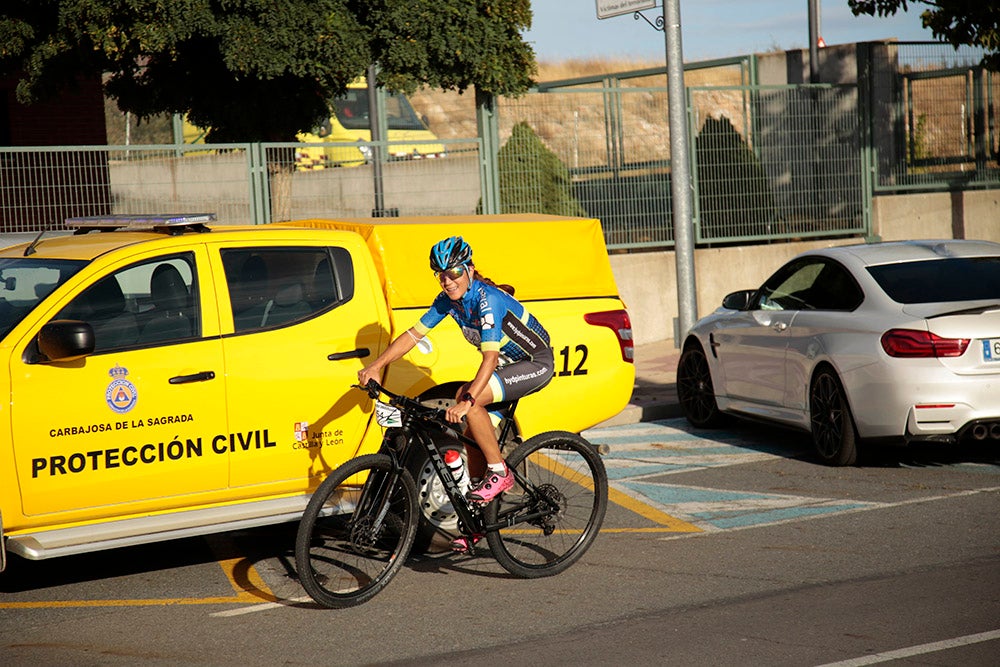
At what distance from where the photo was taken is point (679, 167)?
47.1ft

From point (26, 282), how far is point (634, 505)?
4068 mm

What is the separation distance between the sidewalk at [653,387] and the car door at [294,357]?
13.9 ft

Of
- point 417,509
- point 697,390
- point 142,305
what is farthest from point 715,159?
point 142,305

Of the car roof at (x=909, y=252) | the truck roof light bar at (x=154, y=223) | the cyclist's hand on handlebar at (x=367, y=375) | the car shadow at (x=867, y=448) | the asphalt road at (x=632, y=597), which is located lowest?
the car shadow at (x=867, y=448)

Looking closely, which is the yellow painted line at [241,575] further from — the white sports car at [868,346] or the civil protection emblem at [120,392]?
the white sports car at [868,346]

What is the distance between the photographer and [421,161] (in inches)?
623

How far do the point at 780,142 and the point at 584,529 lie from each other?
42.7ft

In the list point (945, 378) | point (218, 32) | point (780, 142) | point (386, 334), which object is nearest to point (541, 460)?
point (386, 334)

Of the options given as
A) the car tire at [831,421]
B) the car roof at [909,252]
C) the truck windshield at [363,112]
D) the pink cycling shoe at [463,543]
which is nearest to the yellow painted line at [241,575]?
the pink cycling shoe at [463,543]

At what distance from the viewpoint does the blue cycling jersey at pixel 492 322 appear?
654cm

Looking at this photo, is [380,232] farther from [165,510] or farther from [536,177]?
[536,177]

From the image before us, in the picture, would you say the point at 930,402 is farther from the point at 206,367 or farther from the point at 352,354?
the point at 206,367

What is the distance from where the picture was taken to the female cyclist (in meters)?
6.52

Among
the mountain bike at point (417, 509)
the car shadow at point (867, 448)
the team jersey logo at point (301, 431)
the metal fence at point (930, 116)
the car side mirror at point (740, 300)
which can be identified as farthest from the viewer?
the metal fence at point (930, 116)
